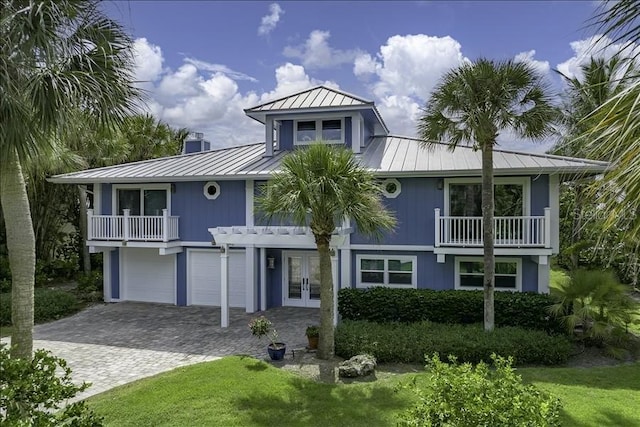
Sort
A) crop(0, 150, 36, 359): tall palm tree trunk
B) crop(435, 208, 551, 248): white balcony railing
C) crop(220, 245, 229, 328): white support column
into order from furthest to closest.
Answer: crop(220, 245, 229, 328): white support column
crop(435, 208, 551, 248): white balcony railing
crop(0, 150, 36, 359): tall palm tree trunk

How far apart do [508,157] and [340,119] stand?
642 centimetres

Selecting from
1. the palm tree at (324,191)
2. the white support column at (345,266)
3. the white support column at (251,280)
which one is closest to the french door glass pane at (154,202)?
the white support column at (251,280)

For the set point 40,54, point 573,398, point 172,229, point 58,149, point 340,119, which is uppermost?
point 340,119

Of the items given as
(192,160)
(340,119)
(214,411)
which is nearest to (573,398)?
(214,411)

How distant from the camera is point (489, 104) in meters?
10.9

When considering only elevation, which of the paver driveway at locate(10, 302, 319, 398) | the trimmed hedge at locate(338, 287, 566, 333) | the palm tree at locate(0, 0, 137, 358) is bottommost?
the paver driveway at locate(10, 302, 319, 398)

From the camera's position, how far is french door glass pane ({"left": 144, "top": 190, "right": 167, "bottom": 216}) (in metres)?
17.2

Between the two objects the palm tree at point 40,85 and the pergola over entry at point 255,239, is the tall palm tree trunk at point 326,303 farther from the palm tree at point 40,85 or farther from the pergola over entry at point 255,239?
the palm tree at point 40,85

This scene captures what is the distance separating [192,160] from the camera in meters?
18.1

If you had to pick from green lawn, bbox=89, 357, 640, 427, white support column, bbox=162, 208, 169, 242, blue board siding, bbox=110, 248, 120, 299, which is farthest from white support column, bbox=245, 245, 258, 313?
green lawn, bbox=89, 357, 640, 427

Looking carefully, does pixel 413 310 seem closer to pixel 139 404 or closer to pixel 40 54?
pixel 139 404

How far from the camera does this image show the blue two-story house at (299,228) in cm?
1359

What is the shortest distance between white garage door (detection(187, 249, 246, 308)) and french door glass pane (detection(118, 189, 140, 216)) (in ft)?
10.1

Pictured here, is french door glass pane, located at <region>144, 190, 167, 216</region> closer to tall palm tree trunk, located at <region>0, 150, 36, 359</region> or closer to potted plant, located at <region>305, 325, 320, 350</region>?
potted plant, located at <region>305, 325, 320, 350</region>
